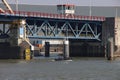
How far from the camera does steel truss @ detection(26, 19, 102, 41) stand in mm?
146375

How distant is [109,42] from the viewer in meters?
138

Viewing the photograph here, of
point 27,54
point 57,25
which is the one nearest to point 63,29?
point 57,25

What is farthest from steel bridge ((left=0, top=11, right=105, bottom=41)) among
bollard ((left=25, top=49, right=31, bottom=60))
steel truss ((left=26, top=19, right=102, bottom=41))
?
bollard ((left=25, top=49, right=31, bottom=60))

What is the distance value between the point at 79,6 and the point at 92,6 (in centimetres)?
503

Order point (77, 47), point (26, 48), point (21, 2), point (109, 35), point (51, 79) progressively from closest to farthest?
point (51, 79) < point (26, 48) < point (109, 35) < point (77, 47) < point (21, 2)

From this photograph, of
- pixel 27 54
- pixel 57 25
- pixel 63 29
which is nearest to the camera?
pixel 27 54

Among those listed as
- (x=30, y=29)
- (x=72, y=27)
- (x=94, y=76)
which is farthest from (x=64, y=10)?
(x=94, y=76)

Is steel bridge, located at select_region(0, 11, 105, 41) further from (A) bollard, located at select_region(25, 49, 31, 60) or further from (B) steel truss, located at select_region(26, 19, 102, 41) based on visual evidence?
(A) bollard, located at select_region(25, 49, 31, 60)

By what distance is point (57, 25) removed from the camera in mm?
150875

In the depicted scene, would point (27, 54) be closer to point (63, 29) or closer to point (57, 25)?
point (57, 25)

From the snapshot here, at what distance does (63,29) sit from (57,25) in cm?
218

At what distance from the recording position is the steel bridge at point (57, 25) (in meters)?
141

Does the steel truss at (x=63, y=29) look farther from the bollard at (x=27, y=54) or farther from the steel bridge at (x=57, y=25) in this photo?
the bollard at (x=27, y=54)

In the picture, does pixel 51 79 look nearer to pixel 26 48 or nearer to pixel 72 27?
pixel 26 48
